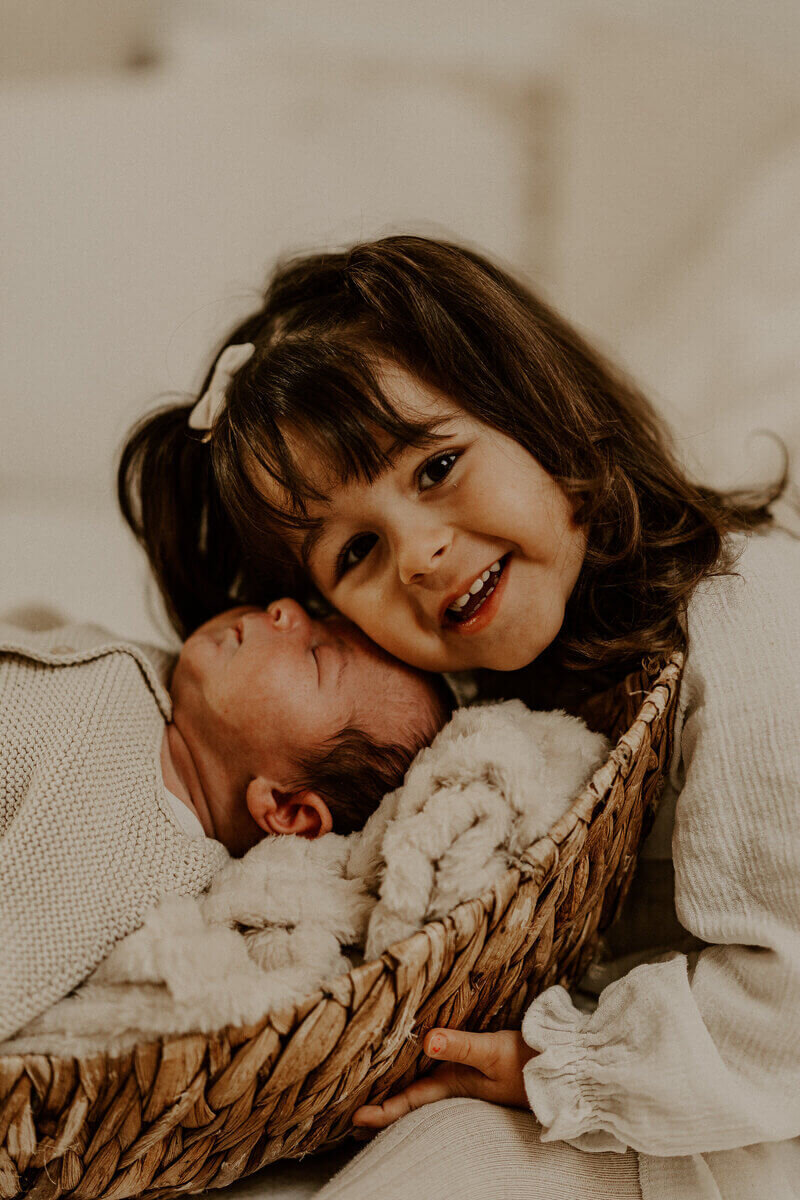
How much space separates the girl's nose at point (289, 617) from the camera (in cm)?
102

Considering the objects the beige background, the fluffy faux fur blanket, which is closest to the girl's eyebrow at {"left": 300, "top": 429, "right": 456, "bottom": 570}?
the fluffy faux fur blanket

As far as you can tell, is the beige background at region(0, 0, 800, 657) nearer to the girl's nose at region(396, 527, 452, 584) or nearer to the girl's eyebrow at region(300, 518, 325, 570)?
the girl's eyebrow at region(300, 518, 325, 570)

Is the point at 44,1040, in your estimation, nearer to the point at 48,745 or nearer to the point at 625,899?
the point at 48,745

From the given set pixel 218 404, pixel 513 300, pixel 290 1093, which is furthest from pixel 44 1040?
pixel 513 300

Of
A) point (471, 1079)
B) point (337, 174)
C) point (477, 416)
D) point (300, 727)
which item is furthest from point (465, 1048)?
point (337, 174)

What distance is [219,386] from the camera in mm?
1041

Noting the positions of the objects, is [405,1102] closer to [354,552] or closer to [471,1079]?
[471,1079]

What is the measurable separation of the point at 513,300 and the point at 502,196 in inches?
34.1

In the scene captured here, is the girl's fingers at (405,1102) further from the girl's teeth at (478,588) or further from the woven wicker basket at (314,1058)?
the girl's teeth at (478,588)

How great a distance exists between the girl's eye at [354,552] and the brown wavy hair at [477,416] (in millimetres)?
56

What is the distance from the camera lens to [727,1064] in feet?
2.46

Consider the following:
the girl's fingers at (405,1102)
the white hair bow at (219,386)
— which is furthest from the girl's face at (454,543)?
the girl's fingers at (405,1102)

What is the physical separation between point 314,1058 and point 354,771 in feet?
1.04

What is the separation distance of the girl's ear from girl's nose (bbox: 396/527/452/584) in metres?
0.24
